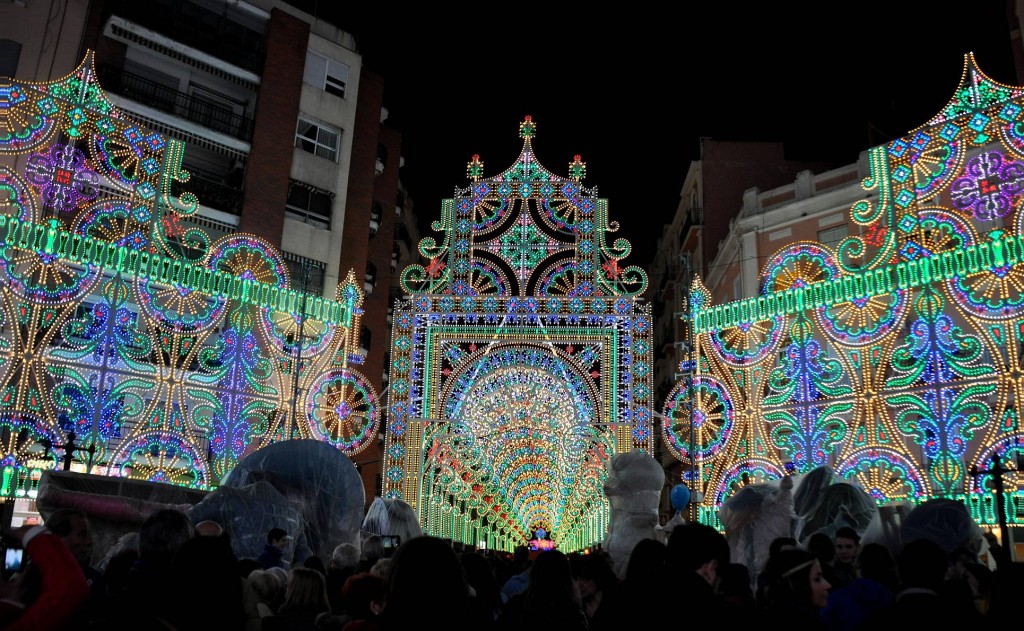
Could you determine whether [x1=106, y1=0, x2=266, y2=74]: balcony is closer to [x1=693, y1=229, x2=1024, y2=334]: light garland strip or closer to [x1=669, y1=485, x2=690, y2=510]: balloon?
[x1=693, y1=229, x2=1024, y2=334]: light garland strip

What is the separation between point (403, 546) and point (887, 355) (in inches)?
498

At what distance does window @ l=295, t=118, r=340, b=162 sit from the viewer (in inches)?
1236

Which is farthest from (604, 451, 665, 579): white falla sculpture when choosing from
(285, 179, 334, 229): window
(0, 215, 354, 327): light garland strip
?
(285, 179, 334, 229): window

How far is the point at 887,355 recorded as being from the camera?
14609 millimetres

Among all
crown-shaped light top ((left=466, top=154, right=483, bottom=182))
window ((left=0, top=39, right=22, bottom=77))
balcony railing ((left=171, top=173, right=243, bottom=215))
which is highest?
window ((left=0, top=39, right=22, bottom=77))

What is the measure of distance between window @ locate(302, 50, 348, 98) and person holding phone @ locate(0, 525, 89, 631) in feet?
96.6

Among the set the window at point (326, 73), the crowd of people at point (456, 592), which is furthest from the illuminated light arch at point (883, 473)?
the window at point (326, 73)

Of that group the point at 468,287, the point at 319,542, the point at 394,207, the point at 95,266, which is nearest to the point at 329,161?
the point at 394,207

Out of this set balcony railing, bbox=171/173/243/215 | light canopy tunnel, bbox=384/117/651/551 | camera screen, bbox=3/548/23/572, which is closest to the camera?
camera screen, bbox=3/548/23/572

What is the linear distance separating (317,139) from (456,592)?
2962 cm

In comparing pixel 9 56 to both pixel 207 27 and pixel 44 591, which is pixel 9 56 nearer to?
pixel 207 27

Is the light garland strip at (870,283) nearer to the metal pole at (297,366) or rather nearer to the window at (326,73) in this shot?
the metal pole at (297,366)

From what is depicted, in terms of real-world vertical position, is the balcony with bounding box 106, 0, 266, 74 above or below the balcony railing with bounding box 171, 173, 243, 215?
above

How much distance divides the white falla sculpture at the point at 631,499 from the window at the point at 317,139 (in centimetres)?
1901
